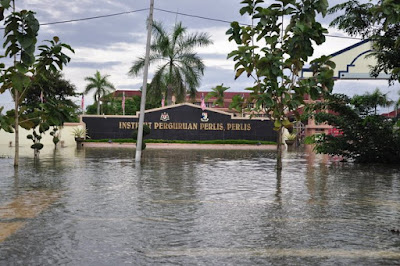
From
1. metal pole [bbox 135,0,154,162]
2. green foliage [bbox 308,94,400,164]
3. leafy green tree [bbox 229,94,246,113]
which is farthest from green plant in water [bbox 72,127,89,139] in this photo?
leafy green tree [bbox 229,94,246,113]

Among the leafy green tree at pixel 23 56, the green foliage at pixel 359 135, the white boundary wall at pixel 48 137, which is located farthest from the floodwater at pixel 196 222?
the white boundary wall at pixel 48 137

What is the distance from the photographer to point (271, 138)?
4588cm

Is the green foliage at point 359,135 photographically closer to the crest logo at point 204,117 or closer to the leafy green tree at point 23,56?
the leafy green tree at point 23,56

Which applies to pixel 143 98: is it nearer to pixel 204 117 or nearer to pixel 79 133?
pixel 79 133

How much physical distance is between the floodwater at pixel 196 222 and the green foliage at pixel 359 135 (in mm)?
7201

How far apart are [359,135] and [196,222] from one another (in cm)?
1501

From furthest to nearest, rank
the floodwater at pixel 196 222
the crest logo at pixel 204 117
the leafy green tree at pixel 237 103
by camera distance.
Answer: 1. the crest logo at pixel 204 117
2. the leafy green tree at pixel 237 103
3. the floodwater at pixel 196 222

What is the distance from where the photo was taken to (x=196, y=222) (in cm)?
775

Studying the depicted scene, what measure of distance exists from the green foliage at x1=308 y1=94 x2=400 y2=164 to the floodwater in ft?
23.6

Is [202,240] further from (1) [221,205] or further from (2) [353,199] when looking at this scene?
(2) [353,199]

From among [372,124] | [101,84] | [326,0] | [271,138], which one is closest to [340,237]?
[326,0]

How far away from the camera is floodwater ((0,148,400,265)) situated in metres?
5.75

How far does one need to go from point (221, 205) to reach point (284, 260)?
3939 millimetres

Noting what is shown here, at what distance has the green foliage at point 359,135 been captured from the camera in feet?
67.8
